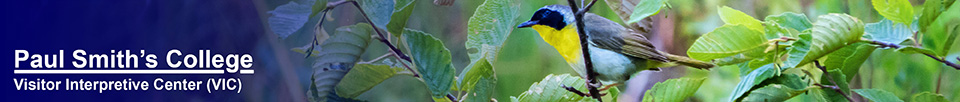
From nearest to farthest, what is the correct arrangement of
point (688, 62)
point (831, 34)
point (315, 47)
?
1. point (831, 34)
2. point (688, 62)
3. point (315, 47)

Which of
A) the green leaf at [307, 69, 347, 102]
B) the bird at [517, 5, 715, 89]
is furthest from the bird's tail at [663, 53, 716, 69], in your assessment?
the green leaf at [307, 69, 347, 102]

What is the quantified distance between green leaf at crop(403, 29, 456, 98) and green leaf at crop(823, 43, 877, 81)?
0.39 m

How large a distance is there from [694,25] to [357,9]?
1.23 feet

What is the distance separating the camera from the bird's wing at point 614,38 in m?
0.76

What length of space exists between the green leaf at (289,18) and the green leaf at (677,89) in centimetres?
40

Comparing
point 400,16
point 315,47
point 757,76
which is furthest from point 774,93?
point 315,47

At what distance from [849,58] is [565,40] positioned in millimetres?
273

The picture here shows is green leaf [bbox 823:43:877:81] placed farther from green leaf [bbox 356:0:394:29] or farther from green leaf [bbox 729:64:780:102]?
green leaf [bbox 356:0:394:29]

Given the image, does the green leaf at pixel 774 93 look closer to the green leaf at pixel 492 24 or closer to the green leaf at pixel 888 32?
the green leaf at pixel 888 32

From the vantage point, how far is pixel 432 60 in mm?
815

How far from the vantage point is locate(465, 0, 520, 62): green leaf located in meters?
0.80

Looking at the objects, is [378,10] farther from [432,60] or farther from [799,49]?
[799,49]

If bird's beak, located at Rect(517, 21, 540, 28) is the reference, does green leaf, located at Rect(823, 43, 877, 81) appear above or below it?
below

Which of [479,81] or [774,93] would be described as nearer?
[774,93]
